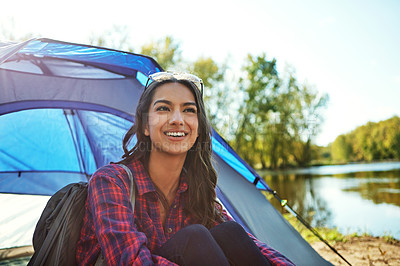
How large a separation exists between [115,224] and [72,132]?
2135 millimetres

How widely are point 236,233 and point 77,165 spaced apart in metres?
2.19

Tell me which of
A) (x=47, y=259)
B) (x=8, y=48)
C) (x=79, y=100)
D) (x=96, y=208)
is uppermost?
(x=8, y=48)

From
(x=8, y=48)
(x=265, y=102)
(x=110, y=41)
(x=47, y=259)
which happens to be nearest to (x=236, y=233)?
(x=47, y=259)

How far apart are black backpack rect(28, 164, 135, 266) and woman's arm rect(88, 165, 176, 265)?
81mm

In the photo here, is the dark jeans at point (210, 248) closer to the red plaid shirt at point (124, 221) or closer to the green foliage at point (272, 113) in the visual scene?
the red plaid shirt at point (124, 221)

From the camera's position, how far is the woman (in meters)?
1.03

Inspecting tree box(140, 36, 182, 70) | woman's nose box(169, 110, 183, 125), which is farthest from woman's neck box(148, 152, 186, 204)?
tree box(140, 36, 182, 70)

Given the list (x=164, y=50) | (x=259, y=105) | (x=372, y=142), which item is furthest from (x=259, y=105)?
(x=372, y=142)

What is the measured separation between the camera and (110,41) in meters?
14.1

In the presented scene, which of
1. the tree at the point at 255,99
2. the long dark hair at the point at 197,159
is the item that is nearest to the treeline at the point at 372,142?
the tree at the point at 255,99

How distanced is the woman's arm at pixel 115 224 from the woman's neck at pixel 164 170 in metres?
0.29

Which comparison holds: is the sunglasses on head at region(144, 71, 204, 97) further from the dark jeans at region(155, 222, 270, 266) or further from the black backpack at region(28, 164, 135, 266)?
the dark jeans at region(155, 222, 270, 266)

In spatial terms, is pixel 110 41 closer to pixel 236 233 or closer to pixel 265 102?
pixel 265 102

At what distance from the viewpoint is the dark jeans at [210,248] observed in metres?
1.03
